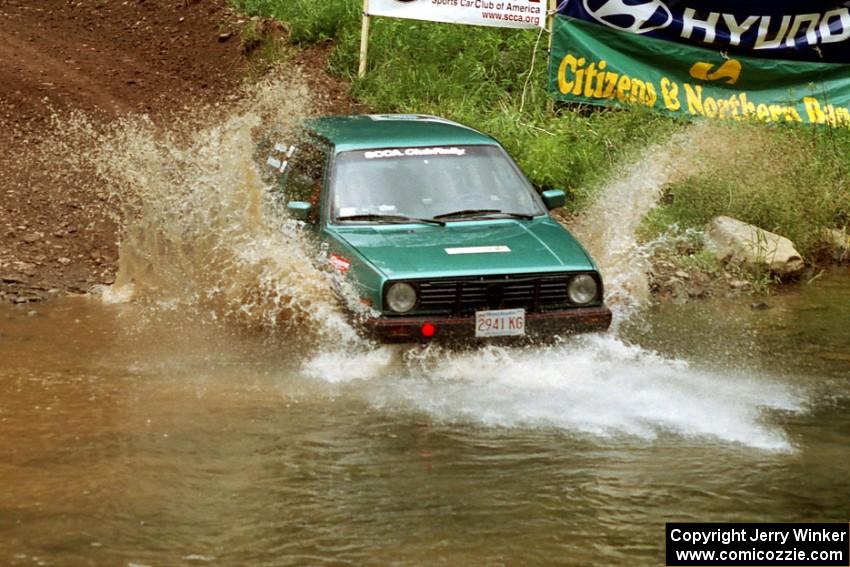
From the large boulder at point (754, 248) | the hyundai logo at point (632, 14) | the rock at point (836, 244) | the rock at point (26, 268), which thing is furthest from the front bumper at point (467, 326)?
the hyundai logo at point (632, 14)

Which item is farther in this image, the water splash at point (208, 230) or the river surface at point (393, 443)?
the water splash at point (208, 230)

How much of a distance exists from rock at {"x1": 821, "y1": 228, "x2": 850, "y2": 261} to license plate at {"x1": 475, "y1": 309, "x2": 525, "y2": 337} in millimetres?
5385

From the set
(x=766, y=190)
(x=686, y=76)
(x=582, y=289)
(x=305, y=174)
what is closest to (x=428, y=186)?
(x=305, y=174)

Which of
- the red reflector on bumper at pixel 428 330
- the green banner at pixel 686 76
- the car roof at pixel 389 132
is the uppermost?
the green banner at pixel 686 76

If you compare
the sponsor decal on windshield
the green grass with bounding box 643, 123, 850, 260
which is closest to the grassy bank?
the green grass with bounding box 643, 123, 850, 260

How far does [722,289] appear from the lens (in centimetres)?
1112

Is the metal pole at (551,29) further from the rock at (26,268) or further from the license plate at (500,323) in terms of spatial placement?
the license plate at (500,323)

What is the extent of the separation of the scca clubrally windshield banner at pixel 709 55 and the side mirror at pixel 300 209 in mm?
5871

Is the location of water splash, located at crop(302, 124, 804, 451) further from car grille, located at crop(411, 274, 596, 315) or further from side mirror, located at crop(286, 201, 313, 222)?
side mirror, located at crop(286, 201, 313, 222)

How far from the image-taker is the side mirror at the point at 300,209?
8.62m

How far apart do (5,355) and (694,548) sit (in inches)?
201

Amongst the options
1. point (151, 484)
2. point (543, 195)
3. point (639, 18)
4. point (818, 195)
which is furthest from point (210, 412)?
point (639, 18)

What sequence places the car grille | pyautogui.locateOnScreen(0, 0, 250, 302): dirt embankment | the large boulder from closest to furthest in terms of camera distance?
the car grille → pyautogui.locateOnScreen(0, 0, 250, 302): dirt embankment → the large boulder

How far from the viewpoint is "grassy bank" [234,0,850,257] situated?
12.2 meters
